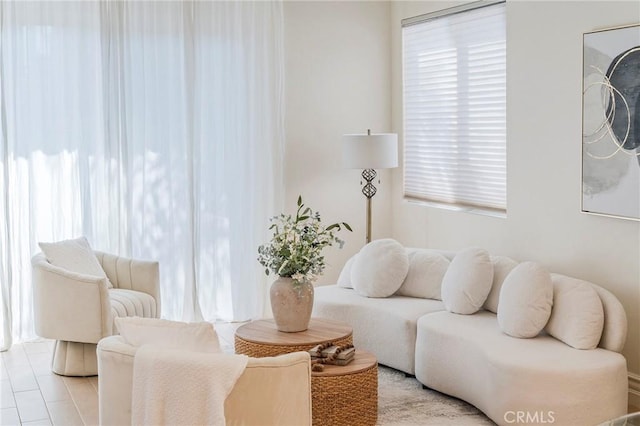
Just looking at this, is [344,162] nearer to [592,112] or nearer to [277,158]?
[277,158]

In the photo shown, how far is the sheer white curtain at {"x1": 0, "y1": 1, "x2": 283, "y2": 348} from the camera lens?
5.96m

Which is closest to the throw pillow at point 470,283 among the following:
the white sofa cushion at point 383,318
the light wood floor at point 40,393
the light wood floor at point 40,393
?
the white sofa cushion at point 383,318

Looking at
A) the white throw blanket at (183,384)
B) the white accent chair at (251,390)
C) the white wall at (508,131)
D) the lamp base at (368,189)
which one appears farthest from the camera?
the lamp base at (368,189)

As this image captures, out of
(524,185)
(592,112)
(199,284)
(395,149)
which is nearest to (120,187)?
(199,284)

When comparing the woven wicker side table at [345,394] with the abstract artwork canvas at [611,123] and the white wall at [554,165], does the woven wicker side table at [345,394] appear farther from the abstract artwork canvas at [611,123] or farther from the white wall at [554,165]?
the abstract artwork canvas at [611,123]

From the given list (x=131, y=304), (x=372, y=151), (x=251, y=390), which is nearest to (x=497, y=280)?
(x=372, y=151)

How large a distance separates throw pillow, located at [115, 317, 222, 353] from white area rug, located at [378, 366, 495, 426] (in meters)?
1.61

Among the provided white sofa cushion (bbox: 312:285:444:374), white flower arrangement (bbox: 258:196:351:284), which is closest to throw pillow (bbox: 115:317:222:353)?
white flower arrangement (bbox: 258:196:351:284)

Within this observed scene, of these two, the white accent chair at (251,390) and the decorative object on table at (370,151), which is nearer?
the white accent chair at (251,390)

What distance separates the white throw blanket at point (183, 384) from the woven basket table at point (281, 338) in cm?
145

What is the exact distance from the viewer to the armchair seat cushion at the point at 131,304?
5.28m

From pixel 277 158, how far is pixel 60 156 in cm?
167

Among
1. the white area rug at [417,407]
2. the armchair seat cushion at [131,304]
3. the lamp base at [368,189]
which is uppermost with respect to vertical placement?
the lamp base at [368,189]

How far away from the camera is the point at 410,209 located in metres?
6.91
